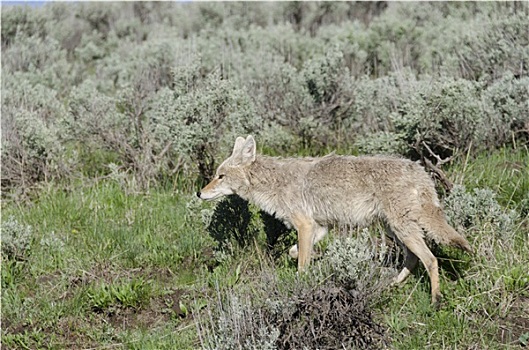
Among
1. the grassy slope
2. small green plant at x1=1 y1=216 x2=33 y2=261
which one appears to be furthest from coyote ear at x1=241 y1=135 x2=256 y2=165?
small green plant at x1=1 y1=216 x2=33 y2=261

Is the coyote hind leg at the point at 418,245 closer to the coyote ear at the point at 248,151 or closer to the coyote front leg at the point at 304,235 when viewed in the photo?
the coyote front leg at the point at 304,235

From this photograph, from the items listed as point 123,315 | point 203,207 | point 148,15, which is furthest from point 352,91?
point 148,15

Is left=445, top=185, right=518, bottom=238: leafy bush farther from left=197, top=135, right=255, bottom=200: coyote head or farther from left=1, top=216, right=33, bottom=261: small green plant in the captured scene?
left=1, top=216, right=33, bottom=261: small green plant

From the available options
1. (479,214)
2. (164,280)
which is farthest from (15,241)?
(479,214)

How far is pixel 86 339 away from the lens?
5797 millimetres

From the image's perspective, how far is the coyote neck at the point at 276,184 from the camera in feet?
21.4

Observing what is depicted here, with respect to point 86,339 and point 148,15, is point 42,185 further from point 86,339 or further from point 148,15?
point 148,15

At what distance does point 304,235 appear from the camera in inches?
248

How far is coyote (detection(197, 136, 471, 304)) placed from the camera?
5.71m

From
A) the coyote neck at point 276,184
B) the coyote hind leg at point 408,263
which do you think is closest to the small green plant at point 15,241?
the coyote neck at point 276,184

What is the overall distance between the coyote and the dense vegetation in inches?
10.0

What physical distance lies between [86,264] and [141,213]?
122cm

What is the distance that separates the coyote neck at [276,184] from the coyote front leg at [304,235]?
0.41ft

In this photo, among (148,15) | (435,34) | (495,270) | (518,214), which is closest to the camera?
(495,270)
